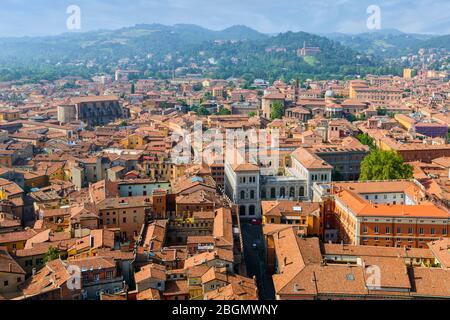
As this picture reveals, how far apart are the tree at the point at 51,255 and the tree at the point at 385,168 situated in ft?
68.0

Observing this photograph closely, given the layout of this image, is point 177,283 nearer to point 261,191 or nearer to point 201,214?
point 201,214

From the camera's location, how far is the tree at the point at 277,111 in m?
66.2

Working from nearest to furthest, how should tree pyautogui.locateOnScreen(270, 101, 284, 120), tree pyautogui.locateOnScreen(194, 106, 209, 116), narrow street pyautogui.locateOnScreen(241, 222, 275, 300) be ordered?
narrow street pyautogui.locateOnScreen(241, 222, 275, 300), tree pyautogui.locateOnScreen(270, 101, 284, 120), tree pyautogui.locateOnScreen(194, 106, 209, 116)

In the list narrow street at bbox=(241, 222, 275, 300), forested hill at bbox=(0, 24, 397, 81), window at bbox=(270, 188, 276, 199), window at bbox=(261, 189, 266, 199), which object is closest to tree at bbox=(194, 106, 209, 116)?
window at bbox=(270, 188, 276, 199)

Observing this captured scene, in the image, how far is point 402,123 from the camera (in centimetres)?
5941

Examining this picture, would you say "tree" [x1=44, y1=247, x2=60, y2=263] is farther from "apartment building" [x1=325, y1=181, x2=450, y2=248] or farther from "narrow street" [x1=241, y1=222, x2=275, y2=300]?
"apartment building" [x1=325, y1=181, x2=450, y2=248]

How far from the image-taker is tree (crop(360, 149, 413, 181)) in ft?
109

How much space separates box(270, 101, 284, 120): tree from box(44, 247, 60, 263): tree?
47233 millimetres

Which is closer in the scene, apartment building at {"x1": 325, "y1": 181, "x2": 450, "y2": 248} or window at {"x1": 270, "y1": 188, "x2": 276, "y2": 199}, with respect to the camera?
apartment building at {"x1": 325, "y1": 181, "x2": 450, "y2": 248}

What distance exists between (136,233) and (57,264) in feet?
22.0

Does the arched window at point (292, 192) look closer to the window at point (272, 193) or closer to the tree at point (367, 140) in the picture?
the window at point (272, 193)

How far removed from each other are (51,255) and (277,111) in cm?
4893

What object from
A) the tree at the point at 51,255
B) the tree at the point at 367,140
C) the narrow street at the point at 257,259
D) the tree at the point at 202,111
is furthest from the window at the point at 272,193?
the tree at the point at 202,111

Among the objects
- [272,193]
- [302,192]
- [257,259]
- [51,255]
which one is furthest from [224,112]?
[51,255]
